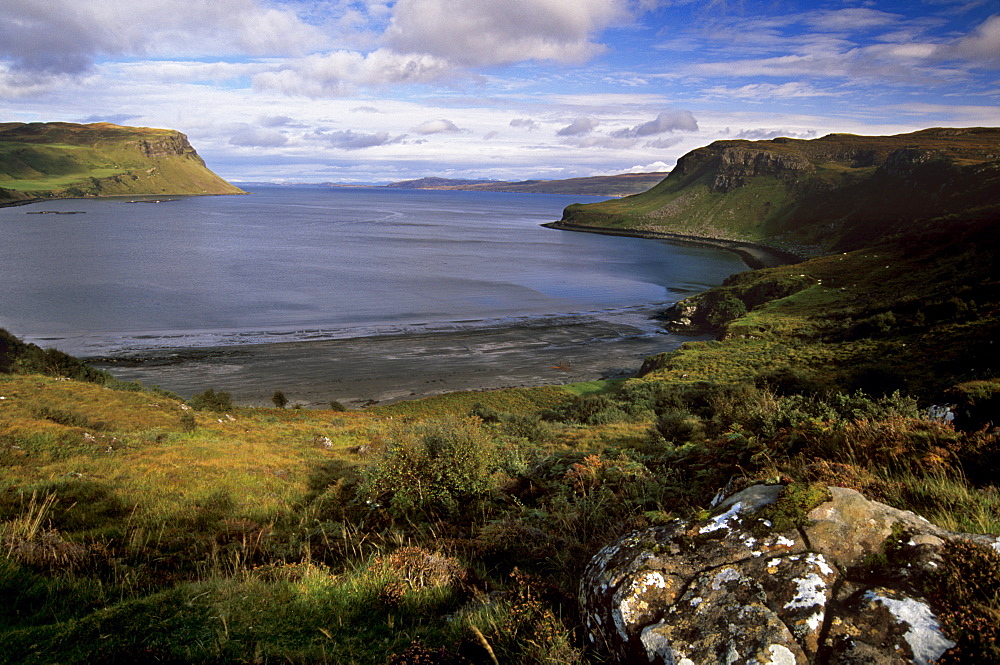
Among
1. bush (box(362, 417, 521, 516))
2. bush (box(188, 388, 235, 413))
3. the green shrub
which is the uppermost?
bush (box(362, 417, 521, 516))

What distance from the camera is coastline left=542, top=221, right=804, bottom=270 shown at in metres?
109

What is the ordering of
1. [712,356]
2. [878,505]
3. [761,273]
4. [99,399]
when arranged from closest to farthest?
[878,505]
[99,399]
[712,356]
[761,273]

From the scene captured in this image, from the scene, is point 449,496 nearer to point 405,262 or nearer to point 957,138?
point 405,262

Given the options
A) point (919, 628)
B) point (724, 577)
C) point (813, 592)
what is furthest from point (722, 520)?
point (919, 628)

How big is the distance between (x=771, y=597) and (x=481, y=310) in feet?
189

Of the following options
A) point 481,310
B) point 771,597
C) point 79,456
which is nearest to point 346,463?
point 79,456

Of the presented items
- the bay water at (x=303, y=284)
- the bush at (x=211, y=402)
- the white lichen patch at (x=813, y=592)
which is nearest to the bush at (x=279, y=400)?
the bush at (x=211, y=402)

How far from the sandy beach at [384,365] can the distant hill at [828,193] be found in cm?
5117

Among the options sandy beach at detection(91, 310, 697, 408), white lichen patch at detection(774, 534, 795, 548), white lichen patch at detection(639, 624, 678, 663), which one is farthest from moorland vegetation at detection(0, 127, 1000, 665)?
sandy beach at detection(91, 310, 697, 408)

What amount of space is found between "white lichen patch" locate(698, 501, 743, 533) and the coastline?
348 ft

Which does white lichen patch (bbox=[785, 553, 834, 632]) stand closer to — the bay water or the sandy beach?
the sandy beach

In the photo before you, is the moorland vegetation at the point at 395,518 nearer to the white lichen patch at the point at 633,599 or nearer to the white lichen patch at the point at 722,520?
the white lichen patch at the point at 633,599

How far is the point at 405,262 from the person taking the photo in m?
91.4

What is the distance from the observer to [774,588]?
294 centimetres
